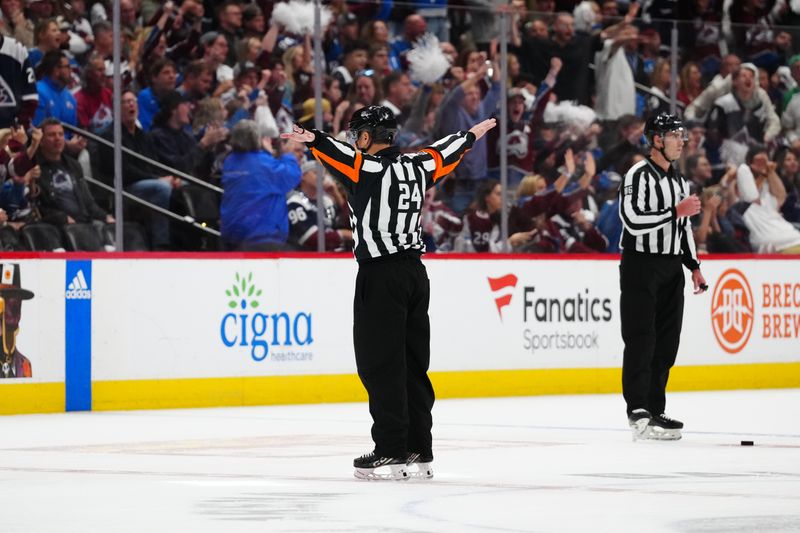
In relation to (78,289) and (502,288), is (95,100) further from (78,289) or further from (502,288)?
(502,288)

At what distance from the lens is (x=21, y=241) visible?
11273mm

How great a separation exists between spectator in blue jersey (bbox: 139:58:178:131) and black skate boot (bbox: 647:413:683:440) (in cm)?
490

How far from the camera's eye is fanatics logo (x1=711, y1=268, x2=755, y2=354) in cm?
1393

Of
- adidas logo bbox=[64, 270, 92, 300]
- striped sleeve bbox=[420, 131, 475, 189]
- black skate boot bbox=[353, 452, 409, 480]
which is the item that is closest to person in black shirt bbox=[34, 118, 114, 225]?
adidas logo bbox=[64, 270, 92, 300]

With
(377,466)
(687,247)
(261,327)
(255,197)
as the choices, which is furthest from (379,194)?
(255,197)

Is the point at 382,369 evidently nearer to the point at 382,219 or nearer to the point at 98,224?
the point at 382,219

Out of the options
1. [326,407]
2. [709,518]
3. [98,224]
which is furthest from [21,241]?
[709,518]

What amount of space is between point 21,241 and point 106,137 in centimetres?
105

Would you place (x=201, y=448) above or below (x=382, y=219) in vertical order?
below

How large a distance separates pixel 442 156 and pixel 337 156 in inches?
23.6

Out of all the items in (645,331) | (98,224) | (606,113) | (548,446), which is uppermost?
(606,113)

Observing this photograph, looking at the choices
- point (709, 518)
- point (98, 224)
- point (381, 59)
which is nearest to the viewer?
point (709, 518)

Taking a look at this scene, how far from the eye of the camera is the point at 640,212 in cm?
910

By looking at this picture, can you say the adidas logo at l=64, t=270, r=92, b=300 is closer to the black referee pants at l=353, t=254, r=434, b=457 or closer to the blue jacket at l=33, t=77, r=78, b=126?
the blue jacket at l=33, t=77, r=78, b=126
